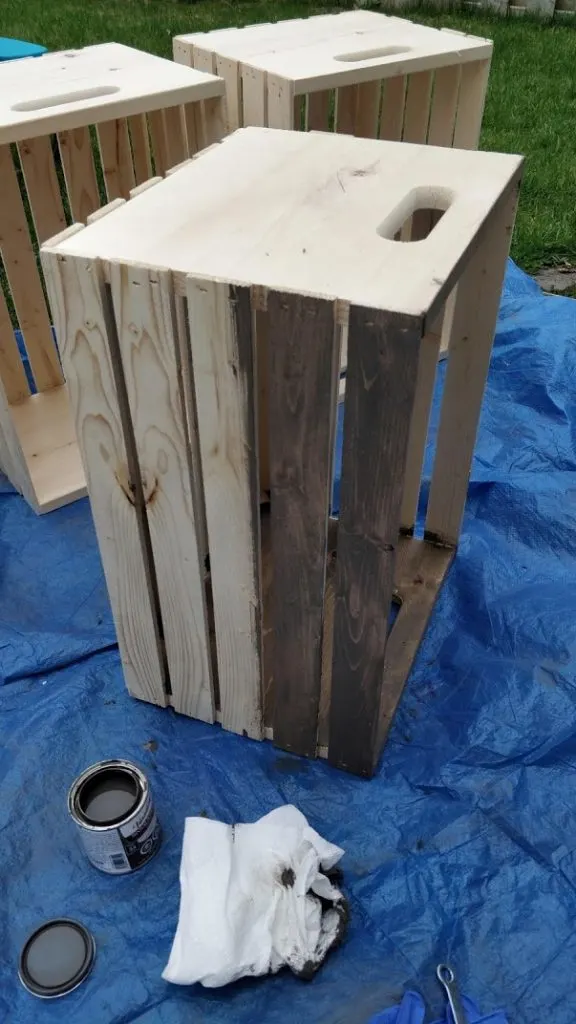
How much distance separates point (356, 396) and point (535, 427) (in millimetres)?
1541

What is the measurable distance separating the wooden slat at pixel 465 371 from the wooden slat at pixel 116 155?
1101 mm

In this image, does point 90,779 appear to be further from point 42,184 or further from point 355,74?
point 355,74

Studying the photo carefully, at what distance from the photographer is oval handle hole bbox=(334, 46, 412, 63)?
228cm

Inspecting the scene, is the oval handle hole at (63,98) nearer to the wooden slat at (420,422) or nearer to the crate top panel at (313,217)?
the crate top panel at (313,217)

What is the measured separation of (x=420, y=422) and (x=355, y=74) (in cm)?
98

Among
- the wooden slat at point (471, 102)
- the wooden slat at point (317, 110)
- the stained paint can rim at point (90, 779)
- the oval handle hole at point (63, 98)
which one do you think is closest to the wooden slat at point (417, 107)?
the wooden slat at point (471, 102)

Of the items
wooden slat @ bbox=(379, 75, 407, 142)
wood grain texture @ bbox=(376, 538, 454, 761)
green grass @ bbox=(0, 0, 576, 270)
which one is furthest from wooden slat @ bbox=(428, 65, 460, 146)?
wood grain texture @ bbox=(376, 538, 454, 761)

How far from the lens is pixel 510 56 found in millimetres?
6047

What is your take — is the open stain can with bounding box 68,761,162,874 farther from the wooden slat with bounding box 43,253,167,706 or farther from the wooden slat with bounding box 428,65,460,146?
the wooden slat with bounding box 428,65,460,146

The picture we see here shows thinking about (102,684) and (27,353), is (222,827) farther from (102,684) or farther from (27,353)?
(27,353)

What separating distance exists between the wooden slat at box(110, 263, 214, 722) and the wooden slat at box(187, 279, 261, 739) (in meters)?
0.04

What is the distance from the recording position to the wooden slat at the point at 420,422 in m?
1.83

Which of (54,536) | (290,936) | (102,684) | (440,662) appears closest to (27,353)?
(54,536)

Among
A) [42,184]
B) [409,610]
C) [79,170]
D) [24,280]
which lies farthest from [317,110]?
[409,610]
